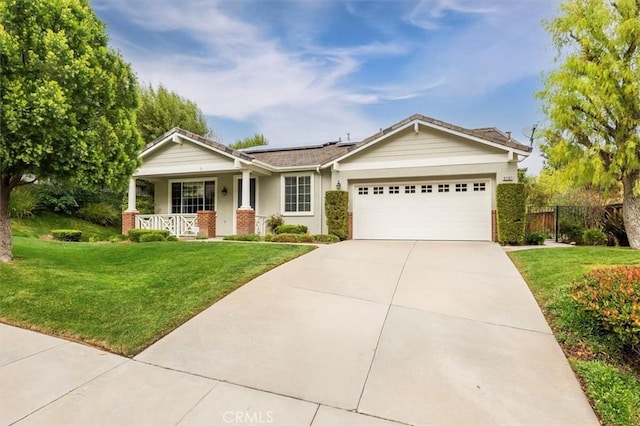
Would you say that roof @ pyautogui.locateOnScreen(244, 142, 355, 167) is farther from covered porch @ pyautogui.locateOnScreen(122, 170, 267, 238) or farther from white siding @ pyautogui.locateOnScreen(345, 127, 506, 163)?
covered porch @ pyautogui.locateOnScreen(122, 170, 267, 238)

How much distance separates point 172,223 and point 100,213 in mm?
5958

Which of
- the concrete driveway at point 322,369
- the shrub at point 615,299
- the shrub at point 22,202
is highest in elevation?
the shrub at point 22,202

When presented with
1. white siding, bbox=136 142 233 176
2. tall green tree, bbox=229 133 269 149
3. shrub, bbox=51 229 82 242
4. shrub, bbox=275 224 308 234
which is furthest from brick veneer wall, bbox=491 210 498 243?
tall green tree, bbox=229 133 269 149

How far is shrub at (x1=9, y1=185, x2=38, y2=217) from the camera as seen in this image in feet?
→ 49.6

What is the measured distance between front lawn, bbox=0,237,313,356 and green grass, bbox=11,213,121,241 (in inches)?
248

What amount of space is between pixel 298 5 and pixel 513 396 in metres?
11.0

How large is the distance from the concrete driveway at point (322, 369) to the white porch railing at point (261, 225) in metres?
9.07

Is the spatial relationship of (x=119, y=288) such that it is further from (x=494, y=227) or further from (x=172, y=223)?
(x=494, y=227)

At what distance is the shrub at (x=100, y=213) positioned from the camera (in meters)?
18.3

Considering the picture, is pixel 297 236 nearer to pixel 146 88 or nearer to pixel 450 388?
pixel 450 388

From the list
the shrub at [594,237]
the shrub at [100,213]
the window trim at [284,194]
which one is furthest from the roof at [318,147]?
the shrub at [100,213]

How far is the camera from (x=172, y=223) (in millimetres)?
15500

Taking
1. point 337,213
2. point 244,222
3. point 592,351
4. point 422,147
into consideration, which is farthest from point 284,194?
point 592,351

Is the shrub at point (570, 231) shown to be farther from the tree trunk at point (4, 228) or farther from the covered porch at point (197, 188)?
the tree trunk at point (4, 228)
